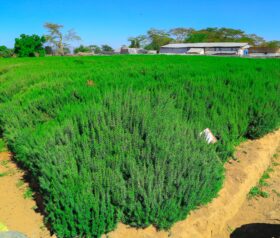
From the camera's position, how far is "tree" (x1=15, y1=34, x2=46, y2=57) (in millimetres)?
48969

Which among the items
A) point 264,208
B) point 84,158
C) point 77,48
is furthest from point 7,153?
point 77,48

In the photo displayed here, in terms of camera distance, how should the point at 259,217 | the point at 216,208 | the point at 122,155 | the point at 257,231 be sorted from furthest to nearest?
the point at 259,217
the point at 257,231
the point at 216,208
the point at 122,155

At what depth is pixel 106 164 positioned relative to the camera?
3.24 m

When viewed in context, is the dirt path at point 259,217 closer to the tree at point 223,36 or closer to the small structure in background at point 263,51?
the small structure in background at point 263,51

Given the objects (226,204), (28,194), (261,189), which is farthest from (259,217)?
(28,194)

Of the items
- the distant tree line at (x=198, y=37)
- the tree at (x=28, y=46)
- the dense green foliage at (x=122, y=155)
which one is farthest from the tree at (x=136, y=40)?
the dense green foliage at (x=122, y=155)

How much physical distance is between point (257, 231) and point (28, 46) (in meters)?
52.8

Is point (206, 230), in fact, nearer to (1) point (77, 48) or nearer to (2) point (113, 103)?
(2) point (113, 103)

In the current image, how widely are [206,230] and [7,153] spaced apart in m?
4.23

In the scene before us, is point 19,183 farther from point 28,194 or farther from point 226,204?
point 226,204

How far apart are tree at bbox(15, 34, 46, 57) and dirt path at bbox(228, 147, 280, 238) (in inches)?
1965

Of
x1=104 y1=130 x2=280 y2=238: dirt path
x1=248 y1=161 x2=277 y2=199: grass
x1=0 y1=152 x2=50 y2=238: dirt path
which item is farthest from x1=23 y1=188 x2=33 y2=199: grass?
x1=248 y1=161 x2=277 y2=199: grass

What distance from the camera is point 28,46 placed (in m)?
50.2

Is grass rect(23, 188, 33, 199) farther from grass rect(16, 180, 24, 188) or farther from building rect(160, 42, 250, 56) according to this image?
building rect(160, 42, 250, 56)
